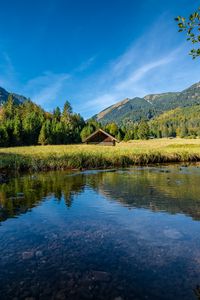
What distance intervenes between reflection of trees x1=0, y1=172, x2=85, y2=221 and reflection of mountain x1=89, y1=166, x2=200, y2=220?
73.4 inches

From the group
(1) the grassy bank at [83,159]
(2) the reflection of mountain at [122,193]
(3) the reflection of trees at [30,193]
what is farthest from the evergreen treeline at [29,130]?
(2) the reflection of mountain at [122,193]

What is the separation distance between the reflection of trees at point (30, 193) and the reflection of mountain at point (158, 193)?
1.86 metres

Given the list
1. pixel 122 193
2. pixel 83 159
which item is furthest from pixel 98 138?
pixel 122 193

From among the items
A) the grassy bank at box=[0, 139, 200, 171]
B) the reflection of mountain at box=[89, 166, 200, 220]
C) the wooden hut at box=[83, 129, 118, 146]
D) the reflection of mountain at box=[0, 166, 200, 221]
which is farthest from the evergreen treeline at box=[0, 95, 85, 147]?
the reflection of mountain at box=[89, 166, 200, 220]

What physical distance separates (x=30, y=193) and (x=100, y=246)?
953cm

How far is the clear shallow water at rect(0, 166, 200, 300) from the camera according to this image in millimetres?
6254

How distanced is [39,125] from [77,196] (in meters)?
93.4

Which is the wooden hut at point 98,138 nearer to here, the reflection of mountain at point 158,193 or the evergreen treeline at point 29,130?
the evergreen treeline at point 29,130

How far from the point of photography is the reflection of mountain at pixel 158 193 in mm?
13555

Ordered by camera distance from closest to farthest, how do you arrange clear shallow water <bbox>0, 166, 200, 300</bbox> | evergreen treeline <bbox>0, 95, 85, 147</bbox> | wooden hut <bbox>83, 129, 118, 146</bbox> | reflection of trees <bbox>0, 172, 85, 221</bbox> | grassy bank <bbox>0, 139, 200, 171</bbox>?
1. clear shallow water <bbox>0, 166, 200, 300</bbox>
2. reflection of trees <bbox>0, 172, 85, 221</bbox>
3. grassy bank <bbox>0, 139, 200, 171</bbox>
4. wooden hut <bbox>83, 129, 118, 146</bbox>
5. evergreen treeline <bbox>0, 95, 85, 147</bbox>

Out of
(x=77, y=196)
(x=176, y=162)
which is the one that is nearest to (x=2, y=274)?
(x=77, y=196)

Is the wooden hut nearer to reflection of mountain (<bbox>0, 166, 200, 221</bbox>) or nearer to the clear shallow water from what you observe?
reflection of mountain (<bbox>0, 166, 200, 221</bbox>)

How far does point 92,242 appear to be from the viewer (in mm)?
8992

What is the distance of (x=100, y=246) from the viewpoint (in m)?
8.64
